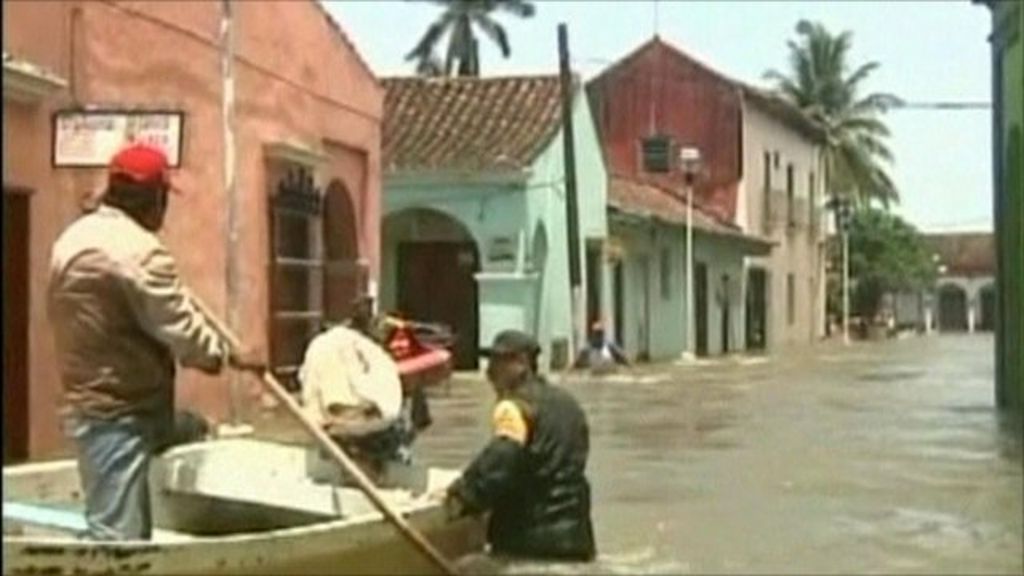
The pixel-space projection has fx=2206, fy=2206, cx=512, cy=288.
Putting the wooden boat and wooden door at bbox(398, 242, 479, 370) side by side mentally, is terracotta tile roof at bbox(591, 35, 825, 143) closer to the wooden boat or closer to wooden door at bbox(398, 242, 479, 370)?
wooden door at bbox(398, 242, 479, 370)

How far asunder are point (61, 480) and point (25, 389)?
5.60m

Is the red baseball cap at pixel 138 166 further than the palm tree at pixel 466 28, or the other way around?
the palm tree at pixel 466 28

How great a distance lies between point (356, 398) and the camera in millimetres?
12445

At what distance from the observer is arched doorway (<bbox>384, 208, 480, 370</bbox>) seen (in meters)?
37.9

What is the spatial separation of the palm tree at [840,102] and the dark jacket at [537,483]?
6745 cm

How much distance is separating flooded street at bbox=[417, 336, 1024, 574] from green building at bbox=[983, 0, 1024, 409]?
27.6 inches

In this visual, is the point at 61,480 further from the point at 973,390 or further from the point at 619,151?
the point at 619,151

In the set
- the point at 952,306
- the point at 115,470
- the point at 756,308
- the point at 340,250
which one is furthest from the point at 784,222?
the point at 115,470

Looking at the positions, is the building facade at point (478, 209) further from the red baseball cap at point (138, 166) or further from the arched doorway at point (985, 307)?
the arched doorway at point (985, 307)

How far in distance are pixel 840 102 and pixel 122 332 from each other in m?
72.3

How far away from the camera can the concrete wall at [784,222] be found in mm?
60872

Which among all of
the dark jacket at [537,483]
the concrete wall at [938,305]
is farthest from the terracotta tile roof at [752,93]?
the dark jacket at [537,483]

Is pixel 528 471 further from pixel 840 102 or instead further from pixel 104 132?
pixel 840 102

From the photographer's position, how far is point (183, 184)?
21.0 meters
